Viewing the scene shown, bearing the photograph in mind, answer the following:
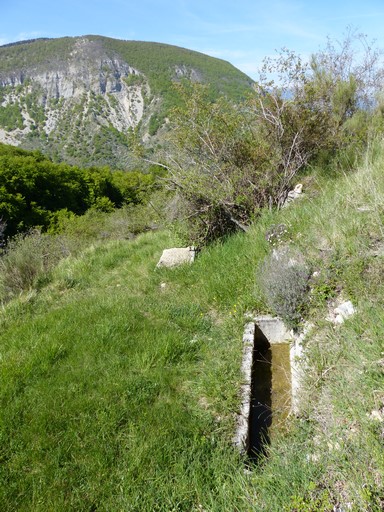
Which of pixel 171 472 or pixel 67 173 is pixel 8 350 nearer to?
pixel 171 472

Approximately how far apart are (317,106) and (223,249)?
4378 millimetres

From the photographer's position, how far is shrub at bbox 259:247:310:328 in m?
3.42

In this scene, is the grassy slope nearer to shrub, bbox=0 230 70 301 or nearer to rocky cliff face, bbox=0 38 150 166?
shrub, bbox=0 230 70 301

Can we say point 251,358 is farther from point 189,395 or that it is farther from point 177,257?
point 177,257

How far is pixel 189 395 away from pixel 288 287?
1390 millimetres

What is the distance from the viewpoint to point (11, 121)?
107000 millimetres

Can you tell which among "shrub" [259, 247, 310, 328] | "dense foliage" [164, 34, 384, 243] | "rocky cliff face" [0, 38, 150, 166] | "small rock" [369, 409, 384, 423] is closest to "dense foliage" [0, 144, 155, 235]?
"dense foliage" [164, 34, 384, 243]

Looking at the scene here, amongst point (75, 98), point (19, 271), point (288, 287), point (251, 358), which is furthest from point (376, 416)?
point (75, 98)

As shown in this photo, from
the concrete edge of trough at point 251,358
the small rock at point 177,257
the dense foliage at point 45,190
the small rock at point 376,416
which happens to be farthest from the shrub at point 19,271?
the dense foliage at point 45,190

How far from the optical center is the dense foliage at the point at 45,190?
2770cm

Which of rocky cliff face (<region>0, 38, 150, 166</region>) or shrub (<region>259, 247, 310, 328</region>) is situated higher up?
rocky cliff face (<region>0, 38, 150, 166</region>)

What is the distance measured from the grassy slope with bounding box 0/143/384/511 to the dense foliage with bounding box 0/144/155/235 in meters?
19.5

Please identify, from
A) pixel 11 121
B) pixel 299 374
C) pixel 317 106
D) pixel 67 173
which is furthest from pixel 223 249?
pixel 11 121

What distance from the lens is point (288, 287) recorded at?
345 cm
